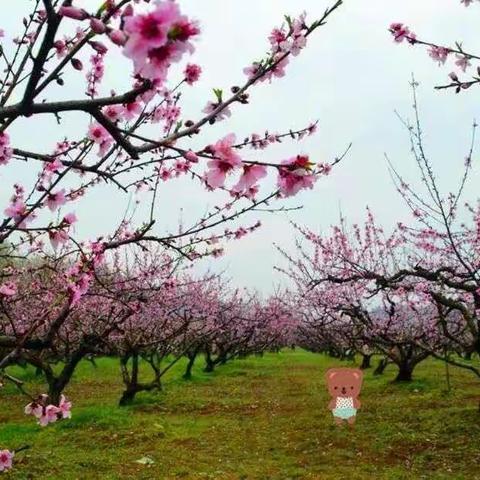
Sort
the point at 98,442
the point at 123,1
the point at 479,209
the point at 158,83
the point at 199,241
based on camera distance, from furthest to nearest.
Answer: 1. the point at 479,209
2. the point at 98,442
3. the point at 199,241
4. the point at 123,1
5. the point at 158,83

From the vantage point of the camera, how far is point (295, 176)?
233 centimetres

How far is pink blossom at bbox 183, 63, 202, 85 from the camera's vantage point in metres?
3.11

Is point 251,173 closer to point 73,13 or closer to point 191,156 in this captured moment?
point 191,156

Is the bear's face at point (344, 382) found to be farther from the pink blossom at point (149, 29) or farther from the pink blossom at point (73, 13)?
the pink blossom at point (149, 29)

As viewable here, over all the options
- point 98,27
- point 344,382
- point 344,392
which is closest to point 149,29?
point 98,27

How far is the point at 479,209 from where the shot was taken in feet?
40.7

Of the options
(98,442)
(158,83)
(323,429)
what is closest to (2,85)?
(158,83)

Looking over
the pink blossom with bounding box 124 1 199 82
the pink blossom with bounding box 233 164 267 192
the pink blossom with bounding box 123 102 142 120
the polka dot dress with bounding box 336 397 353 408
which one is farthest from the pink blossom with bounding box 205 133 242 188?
the polka dot dress with bounding box 336 397 353 408

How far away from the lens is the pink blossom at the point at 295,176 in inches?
89.2

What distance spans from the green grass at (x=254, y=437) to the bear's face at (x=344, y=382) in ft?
2.11

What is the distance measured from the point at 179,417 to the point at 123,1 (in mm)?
12077

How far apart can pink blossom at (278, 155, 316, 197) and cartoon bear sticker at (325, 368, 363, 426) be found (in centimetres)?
960

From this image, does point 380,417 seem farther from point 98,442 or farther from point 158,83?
point 158,83

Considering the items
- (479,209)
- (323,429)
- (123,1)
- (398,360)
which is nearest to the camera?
(123,1)
